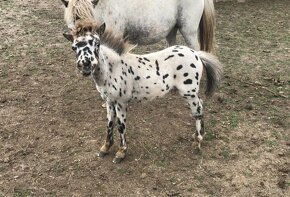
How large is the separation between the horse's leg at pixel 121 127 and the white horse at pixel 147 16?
1.14 m

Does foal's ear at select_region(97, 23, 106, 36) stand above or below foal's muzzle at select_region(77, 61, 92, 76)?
A: above

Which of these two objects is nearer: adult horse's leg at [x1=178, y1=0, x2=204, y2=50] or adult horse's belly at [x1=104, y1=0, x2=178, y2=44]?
adult horse's belly at [x1=104, y1=0, x2=178, y2=44]

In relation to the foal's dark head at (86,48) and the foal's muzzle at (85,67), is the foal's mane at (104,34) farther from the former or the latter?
the foal's muzzle at (85,67)

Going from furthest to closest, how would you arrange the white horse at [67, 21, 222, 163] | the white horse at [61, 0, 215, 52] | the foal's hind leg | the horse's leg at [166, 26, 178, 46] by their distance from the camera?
the horse's leg at [166, 26, 178, 46], the white horse at [61, 0, 215, 52], the foal's hind leg, the white horse at [67, 21, 222, 163]

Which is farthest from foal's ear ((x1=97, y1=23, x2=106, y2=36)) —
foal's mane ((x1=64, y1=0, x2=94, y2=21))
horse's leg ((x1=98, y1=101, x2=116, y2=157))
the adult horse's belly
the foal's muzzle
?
the adult horse's belly

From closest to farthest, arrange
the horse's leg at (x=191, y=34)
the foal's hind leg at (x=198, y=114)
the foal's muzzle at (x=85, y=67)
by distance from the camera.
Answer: the foal's muzzle at (x=85, y=67), the foal's hind leg at (x=198, y=114), the horse's leg at (x=191, y=34)

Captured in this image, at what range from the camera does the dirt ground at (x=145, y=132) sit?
172 inches

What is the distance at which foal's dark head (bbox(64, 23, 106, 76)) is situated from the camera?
3789mm

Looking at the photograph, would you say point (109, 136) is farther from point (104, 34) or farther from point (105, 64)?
point (104, 34)

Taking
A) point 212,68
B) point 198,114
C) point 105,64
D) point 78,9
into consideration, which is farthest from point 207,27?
point 105,64

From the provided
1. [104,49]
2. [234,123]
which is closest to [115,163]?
[104,49]

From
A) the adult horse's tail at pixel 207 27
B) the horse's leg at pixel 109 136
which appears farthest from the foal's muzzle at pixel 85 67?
the adult horse's tail at pixel 207 27

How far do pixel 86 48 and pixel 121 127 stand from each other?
4.02ft

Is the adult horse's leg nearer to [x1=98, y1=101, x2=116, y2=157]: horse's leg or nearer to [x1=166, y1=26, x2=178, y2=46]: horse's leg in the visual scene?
[x1=166, y1=26, x2=178, y2=46]: horse's leg
